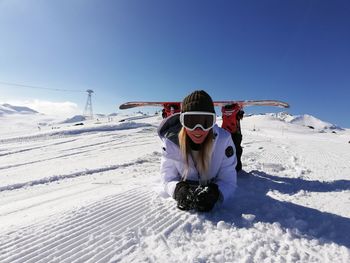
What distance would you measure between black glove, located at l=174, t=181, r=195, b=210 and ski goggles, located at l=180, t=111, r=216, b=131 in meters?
0.52

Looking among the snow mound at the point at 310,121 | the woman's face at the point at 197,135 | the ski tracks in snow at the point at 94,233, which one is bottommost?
the snow mound at the point at 310,121

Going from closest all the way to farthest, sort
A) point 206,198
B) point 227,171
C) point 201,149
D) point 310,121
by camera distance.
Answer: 1. point 206,198
2. point 201,149
3. point 227,171
4. point 310,121

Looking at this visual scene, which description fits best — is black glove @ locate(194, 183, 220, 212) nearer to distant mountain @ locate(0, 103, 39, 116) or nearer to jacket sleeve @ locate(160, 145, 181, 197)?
jacket sleeve @ locate(160, 145, 181, 197)

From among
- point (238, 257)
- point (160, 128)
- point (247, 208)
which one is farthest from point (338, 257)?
point (160, 128)

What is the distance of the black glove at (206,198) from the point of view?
8.72 feet

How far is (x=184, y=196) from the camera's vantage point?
2783 millimetres

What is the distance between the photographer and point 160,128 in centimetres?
336

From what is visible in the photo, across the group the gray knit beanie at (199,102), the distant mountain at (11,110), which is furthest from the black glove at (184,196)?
the distant mountain at (11,110)

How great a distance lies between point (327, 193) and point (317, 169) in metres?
2.30

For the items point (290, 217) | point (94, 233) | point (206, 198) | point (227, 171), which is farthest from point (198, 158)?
point (94, 233)

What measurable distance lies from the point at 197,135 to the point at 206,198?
22.6 inches

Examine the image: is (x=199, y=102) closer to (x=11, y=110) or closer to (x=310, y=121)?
(x=11, y=110)

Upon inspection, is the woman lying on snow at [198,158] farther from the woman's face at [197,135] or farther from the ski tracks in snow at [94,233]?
the ski tracks in snow at [94,233]

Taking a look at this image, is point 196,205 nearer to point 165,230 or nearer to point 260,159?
point 165,230
